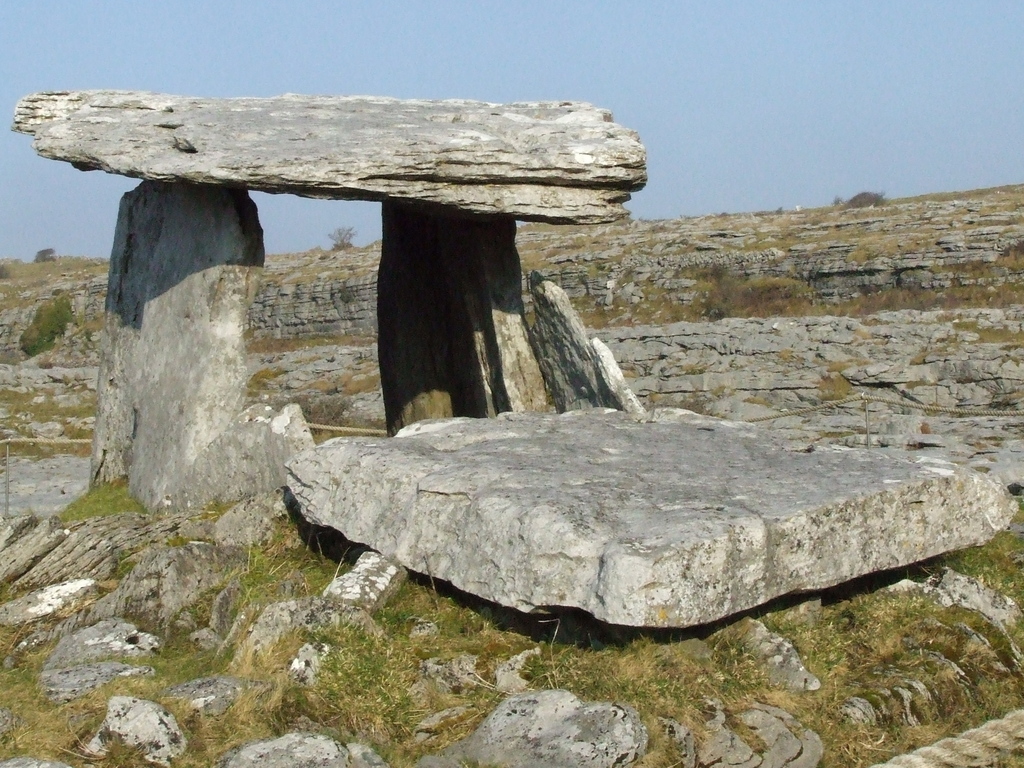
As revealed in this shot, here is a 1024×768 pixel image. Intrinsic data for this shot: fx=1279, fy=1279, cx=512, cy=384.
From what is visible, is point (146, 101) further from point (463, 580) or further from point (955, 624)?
point (955, 624)

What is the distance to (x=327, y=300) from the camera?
110ft

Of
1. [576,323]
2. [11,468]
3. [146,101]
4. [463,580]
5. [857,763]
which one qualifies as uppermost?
[146,101]

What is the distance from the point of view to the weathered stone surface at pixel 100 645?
20.9 ft

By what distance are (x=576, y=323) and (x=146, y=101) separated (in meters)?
3.70

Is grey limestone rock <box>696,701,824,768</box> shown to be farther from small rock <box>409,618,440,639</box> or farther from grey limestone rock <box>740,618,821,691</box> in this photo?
small rock <box>409,618,440,639</box>

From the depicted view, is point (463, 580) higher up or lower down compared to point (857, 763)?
higher up

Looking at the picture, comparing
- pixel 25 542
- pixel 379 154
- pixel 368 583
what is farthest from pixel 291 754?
pixel 379 154

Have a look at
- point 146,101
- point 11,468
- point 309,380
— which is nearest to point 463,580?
point 146,101

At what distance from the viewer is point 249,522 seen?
25.1ft

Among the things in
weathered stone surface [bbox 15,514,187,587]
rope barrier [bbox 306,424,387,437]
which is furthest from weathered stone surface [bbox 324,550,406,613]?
rope barrier [bbox 306,424,387,437]

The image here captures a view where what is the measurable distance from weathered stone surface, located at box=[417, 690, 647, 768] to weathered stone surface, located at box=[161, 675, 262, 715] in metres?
0.92

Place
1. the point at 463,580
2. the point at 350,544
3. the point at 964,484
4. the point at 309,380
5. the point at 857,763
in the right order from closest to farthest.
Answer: the point at 857,763, the point at 463,580, the point at 964,484, the point at 350,544, the point at 309,380

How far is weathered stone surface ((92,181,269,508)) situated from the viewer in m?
9.09

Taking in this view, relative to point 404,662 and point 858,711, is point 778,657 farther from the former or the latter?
point 404,662
